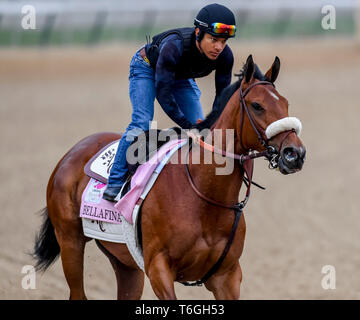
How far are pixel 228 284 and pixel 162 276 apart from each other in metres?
0.52

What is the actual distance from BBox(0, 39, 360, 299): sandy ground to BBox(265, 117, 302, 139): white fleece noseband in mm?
1427

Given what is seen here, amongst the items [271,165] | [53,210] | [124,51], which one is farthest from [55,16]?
[271,165]

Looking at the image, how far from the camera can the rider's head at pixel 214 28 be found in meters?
4.69

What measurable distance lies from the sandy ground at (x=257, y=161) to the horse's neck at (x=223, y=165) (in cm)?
98

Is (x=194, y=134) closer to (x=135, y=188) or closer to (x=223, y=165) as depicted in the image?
(x=223, y=165)

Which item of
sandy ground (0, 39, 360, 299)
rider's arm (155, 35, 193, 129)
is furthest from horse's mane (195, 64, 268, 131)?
sandy ground (0, 39, 360, 299)

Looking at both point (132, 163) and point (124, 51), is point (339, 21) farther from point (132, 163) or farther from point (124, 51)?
point (132, 163)

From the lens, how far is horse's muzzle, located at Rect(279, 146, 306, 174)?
13.5ft

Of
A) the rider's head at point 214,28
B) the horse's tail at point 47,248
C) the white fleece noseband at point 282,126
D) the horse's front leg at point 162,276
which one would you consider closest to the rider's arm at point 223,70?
the rider's head at point 214,28

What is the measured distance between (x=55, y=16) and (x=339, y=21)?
11.9 metres

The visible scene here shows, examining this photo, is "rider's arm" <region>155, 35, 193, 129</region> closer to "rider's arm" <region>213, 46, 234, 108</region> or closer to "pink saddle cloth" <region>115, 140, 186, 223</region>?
"pink saddle cloth" <region>115, 140, 186, 223</region>

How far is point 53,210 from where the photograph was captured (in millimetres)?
5973

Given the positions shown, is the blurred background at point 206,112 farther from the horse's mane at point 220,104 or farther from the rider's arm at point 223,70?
the horse's mane at point 220,104

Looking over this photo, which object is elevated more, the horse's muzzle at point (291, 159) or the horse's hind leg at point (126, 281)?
the horse's muzzle at point (291, 159)
